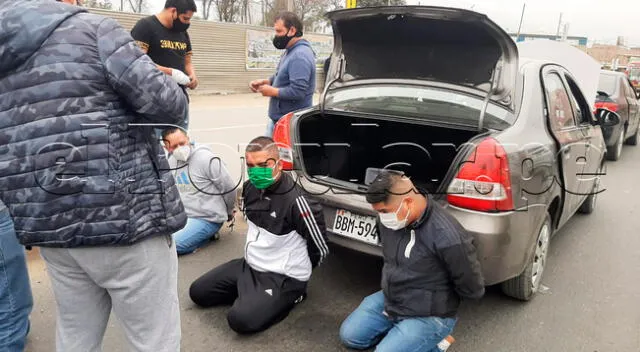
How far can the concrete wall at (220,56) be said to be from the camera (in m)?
15.6

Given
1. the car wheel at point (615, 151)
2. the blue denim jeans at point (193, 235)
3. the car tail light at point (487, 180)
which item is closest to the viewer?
the car tail light at point (487, 180)

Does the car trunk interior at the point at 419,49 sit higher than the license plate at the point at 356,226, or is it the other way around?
the car trunk interior at the point at 419,49

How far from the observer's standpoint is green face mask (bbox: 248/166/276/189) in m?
2.80

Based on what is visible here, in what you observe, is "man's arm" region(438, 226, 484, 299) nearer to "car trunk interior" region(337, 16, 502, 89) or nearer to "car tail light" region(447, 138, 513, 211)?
"car tail light" region(447, 138, 513, 211)

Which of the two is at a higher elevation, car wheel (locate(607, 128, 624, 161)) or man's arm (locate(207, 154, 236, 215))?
man's arm (locate(207, 154, 236, 215))

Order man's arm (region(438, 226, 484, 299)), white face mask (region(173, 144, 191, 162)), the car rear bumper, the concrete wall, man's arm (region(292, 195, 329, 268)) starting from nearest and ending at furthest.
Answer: man's arm (region(438, 226, 484, 299)), man's arm (region(292, 195, 329, 268)), white face mask (region(173, 144, 191, 162)), the car rear bumper, the concrete wall

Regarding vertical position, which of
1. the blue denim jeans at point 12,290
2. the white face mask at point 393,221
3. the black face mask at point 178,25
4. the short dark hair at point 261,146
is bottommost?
the blue denim jeans at point 12,290

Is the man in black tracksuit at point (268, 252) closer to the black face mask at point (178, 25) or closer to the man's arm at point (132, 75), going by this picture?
the man's arm at point (132, 75)

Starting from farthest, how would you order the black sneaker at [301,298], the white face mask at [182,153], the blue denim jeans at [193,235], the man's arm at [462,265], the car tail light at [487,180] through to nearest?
the blue denim jeans at [193,235], the white face mask at [182,153], the black sneaker at [301,298], the car tail light at [487,180], the man's arm at [462,265]

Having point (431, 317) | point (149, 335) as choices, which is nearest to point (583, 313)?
point (431, 317)

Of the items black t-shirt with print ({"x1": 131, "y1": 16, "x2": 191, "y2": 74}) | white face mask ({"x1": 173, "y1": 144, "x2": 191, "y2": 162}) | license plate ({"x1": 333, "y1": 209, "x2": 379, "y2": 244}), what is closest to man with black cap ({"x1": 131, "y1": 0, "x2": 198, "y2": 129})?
black t-shirt with print ({"x1": 131, "y1": 16, "x2": 191, "y2": 74})

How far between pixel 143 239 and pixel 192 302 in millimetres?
1558

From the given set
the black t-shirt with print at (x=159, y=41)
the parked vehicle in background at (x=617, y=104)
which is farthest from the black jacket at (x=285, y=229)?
the parked vehicle in background at (x=617, y=104)

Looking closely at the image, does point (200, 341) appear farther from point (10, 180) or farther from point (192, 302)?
point (10, 180)
